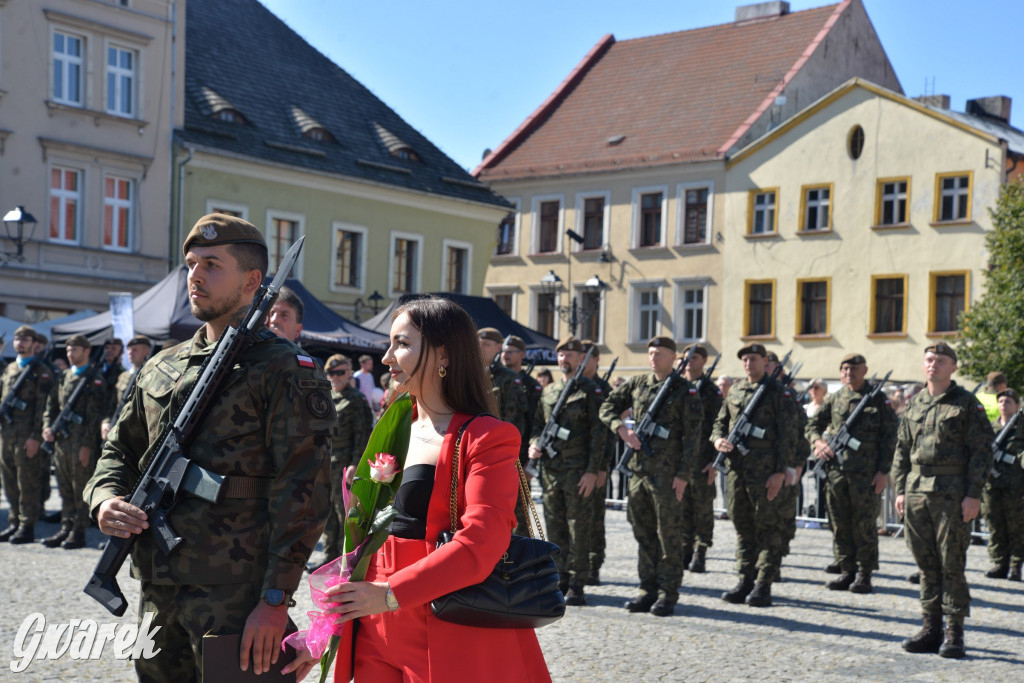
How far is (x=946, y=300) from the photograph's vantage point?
37.0m

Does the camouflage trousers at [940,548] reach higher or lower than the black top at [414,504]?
lower

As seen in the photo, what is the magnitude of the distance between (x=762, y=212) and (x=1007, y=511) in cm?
2802

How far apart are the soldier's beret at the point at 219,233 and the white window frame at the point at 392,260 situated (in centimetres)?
3195

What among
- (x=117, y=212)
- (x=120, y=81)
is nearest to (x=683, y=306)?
(x=117, y=212)

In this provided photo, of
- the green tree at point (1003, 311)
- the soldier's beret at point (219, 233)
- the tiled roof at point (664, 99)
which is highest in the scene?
the tiled roof at point (664, 99)

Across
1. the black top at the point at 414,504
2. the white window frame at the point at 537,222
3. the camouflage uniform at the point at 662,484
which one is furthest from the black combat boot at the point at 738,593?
the white window frame at the point at 537,222

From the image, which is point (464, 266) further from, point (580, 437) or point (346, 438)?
point (580, 437)

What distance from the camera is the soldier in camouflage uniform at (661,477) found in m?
9.84

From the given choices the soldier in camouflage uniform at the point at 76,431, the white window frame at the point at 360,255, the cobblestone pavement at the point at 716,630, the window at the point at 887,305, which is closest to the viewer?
the cobblestone pavement at the point at 716,630

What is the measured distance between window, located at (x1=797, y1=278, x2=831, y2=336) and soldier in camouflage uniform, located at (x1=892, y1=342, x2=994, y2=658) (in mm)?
30652

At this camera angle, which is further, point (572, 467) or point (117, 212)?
point (117, 212)

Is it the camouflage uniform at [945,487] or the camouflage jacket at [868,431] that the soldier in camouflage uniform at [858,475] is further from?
the camouflage uniform at [945,487]

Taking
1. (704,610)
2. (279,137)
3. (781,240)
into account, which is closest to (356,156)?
(279,137)

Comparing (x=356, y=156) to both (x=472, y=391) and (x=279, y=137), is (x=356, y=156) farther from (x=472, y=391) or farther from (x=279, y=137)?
(x=472, y=391)
